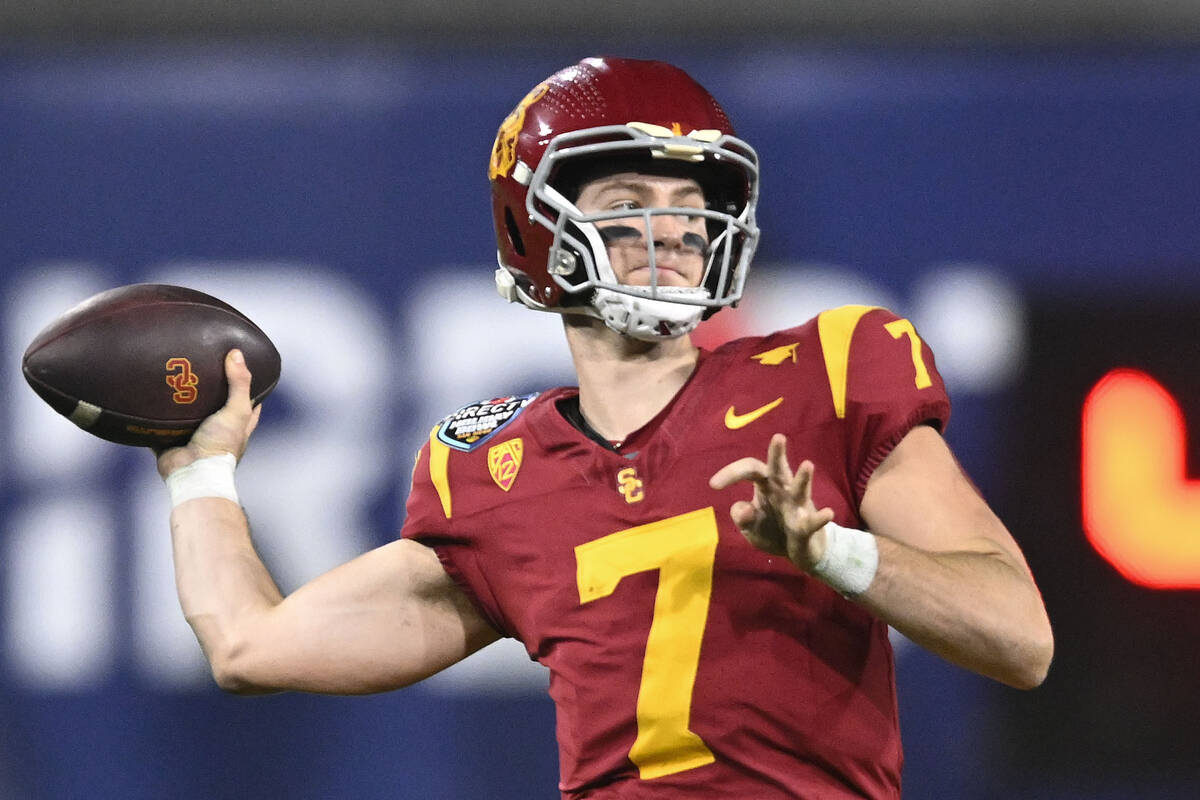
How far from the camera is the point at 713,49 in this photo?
8.03 feet

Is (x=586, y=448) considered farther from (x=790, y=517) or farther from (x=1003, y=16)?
(x=1003, y=16)

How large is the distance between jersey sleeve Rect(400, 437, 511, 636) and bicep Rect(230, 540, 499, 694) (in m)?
0.03

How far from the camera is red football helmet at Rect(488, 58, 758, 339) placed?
1.65 m

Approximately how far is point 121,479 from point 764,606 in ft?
4.17

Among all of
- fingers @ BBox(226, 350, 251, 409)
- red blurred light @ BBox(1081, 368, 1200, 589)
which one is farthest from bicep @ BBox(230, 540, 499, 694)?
red blurred light @ BBox(1081, 368, 1200, 589)

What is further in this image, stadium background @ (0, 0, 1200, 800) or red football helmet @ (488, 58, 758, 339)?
stadium background @ (0, 0, 1200, 800)

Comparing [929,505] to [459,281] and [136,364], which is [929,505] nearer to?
[136,364]

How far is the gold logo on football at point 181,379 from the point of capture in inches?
70.4

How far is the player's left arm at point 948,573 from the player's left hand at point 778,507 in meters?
0.02

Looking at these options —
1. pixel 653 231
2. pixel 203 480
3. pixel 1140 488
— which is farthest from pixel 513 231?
pixel 1140 488

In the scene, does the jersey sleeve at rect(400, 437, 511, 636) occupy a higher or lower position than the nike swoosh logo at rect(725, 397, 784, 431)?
lower

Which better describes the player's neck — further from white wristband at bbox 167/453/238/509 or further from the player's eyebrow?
white wristband at bbox 167/453/238/509

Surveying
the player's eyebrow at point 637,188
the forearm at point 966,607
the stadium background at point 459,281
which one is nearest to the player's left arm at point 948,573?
the forearm at point 966,607

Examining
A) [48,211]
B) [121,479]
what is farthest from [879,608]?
[48,211]
